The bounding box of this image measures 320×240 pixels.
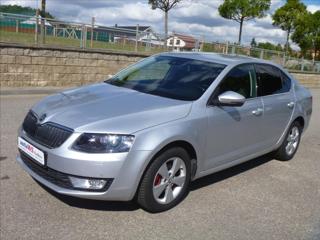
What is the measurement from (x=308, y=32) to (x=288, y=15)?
322cm

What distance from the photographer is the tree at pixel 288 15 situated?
30097mm

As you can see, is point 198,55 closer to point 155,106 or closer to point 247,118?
point 247,118

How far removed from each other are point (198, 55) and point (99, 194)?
247 cm

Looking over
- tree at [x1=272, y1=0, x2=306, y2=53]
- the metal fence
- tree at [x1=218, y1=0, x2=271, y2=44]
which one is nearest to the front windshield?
the metal fence

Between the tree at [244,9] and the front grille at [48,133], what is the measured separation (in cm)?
2274

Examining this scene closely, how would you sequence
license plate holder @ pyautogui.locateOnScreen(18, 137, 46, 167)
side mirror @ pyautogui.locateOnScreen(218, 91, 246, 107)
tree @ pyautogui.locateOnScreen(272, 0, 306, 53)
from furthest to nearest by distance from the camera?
tree @ pyautogui.locateOnScreen(272, 0, 306, 53) → side mirror @ pyautogui.locateOnScreen(218, 91, 246, 107) → license plate holder @ pyautogui.locateOnScreen(18, 137, 46, 167)

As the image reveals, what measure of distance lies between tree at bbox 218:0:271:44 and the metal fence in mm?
6907

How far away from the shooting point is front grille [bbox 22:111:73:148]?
365 cm

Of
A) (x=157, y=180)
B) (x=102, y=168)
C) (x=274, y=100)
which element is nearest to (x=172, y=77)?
(x=157, y=180)

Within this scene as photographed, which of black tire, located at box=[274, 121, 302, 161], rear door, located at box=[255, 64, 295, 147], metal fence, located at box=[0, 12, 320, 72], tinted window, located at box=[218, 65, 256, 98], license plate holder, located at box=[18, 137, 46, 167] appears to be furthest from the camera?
metal fence, located at box=[0, 12, 320, 72]

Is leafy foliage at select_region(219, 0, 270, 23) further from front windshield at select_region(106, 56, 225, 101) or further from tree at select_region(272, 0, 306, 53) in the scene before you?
front windshield at select_region(106, 56, 225, 101)

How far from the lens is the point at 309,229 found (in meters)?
3.98

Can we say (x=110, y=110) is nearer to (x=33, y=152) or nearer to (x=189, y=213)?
(x=33, y=152)

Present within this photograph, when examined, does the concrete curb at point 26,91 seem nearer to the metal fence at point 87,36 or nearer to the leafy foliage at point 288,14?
the metal fence at point 87,36
